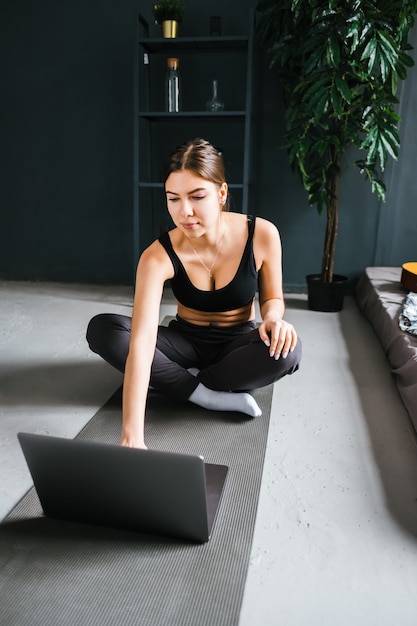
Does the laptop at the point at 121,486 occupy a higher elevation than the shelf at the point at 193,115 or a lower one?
lower

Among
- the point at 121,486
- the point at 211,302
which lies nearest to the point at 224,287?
the point at 211,302

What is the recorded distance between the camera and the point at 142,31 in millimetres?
2803

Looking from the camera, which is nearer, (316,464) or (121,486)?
(121,486)

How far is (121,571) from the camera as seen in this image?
3.03ft

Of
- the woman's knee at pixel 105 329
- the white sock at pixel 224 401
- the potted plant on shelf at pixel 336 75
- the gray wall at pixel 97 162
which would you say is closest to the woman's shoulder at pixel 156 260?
the woman's knee at pixel 105 329

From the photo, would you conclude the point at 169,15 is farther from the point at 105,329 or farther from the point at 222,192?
the point at 105,329

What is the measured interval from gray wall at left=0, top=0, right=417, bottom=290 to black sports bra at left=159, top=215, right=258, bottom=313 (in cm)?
154

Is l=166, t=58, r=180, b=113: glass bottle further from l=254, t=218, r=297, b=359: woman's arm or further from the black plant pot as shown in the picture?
l=254, t=218, r=297, b=359: woman's arm

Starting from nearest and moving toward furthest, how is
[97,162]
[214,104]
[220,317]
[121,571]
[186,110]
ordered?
[121,571]
[220,317]
[214,104]
[186,110]
[97,162]

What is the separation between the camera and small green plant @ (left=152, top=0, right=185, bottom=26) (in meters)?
2.53

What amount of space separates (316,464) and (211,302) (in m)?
0.53

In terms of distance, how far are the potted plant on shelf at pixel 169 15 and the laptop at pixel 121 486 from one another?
2.33m

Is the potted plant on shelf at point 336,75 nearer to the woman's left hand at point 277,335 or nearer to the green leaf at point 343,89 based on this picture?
the green leaf at point 343,89

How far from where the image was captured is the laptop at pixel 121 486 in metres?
0.89
